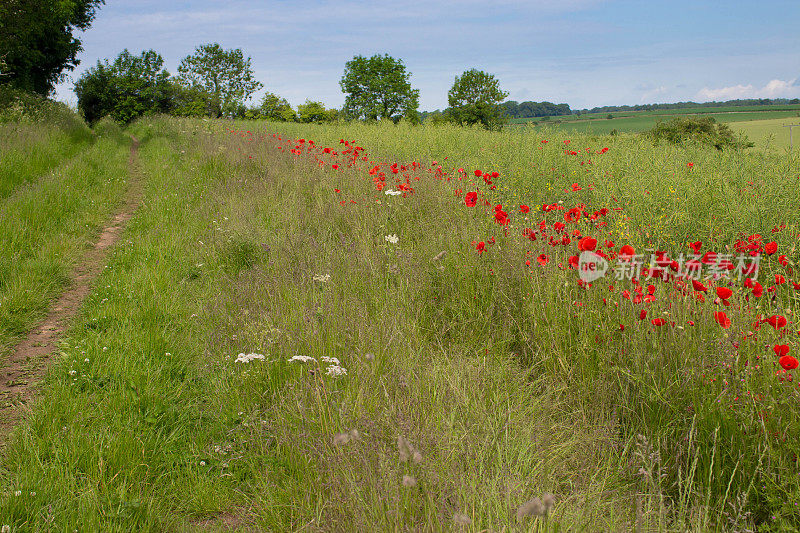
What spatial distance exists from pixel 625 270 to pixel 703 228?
250 centimetres

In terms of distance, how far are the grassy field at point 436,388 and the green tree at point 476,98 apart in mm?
42236

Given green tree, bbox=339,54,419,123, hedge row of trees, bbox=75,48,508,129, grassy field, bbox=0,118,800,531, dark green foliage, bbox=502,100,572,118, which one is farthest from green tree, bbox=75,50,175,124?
dark green foliage, bbox=502,100,572,118

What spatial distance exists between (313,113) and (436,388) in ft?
143

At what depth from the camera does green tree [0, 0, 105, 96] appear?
48.5 ft

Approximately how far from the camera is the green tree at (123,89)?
34219 millimetres

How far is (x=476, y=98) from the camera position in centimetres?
4609

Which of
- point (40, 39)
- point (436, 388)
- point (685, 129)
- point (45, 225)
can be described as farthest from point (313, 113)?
point (436, 388)

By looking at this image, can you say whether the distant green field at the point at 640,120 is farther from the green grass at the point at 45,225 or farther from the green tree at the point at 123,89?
the green tree at the point at 123,89

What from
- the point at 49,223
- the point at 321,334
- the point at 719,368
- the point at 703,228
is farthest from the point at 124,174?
the point at 719,368

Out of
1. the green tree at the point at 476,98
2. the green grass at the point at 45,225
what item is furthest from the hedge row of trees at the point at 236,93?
the green grass at the point at 45,225

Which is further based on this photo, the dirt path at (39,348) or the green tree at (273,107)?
the green tree at (273,107)

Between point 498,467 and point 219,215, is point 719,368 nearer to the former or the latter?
point 498,467

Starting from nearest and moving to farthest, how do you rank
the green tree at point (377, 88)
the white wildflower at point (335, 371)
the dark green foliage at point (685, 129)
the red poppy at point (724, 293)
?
the red poppy at point (724, 293) → the white wildflower at point (335, 371) → the dark green foliage at point (685, 129) → the green tree at point (377, 88)

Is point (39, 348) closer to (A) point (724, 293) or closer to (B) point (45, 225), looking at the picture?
(B) point (45, 225)
